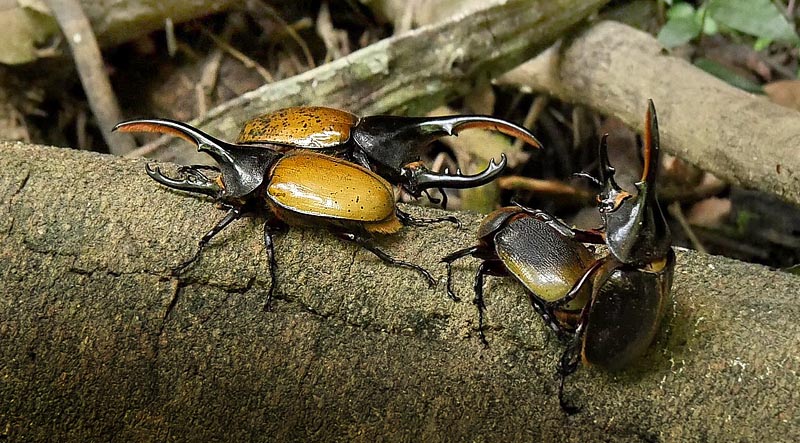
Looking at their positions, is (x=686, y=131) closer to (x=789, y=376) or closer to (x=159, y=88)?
(x=789, y=376)

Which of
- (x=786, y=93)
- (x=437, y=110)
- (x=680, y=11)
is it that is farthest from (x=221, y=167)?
(x=786, y=93)

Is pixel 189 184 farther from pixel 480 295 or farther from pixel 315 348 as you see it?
pixel 480 295

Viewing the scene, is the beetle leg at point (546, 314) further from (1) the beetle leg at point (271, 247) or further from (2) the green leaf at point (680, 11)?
(2) the green leaf at point (680, 11)

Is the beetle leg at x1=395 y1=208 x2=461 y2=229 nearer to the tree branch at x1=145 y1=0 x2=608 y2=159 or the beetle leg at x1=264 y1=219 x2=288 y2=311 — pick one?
the beetle leg at x1=264 y1=219 x2=288 y2=311

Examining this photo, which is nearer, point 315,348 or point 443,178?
point 315,348

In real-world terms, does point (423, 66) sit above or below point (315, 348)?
below

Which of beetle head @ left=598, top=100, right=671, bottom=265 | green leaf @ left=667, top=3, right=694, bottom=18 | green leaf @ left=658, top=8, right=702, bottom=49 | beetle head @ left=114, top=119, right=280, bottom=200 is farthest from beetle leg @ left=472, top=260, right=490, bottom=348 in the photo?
green leaf @ left=667, top=3, right=694, bottom=18
